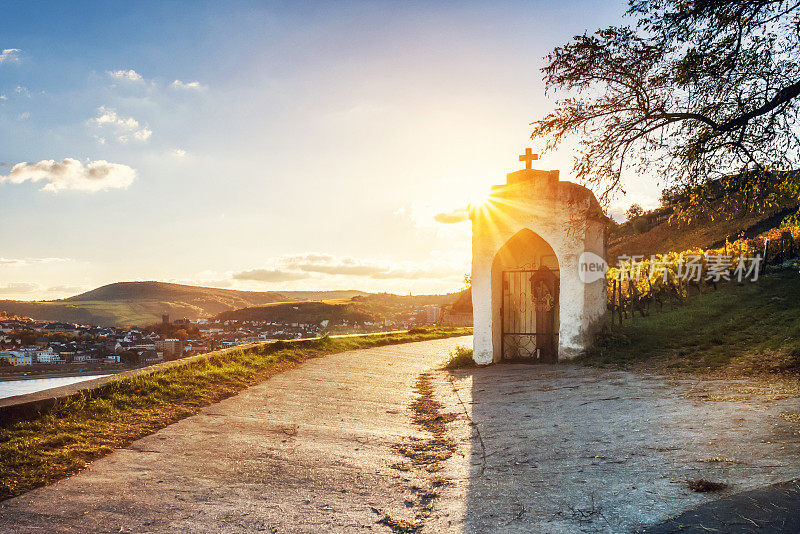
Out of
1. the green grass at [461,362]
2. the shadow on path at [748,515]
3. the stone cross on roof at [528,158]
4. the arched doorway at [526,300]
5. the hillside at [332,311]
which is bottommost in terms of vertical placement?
the hillside at [332,311]

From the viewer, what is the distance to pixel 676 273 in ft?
59.0

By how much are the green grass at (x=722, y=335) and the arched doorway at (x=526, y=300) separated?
1481 mm

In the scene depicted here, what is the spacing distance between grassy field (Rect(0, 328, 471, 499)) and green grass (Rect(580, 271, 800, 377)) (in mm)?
8363

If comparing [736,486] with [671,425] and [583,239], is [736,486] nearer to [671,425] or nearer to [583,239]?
[671,425]

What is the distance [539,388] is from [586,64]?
5.68m

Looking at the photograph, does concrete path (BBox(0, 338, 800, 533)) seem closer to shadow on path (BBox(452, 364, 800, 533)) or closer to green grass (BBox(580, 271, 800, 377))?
shadow on path (BBox(452, 364, 800, 533))

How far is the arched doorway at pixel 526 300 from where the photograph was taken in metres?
13.2

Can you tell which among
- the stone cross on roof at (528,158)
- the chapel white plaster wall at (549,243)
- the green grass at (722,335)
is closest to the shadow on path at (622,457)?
the green grass at (722,335)

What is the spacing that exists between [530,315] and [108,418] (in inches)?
415

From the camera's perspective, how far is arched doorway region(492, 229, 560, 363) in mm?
13203

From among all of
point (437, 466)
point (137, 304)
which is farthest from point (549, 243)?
point (137, 304)

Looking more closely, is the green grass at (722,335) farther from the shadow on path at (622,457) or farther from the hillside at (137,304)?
the hillside at (137,304)

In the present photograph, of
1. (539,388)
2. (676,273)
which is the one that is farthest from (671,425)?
Answer: (676,273)

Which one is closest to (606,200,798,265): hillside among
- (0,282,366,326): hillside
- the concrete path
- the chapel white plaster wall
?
the chapel white plaster wall
